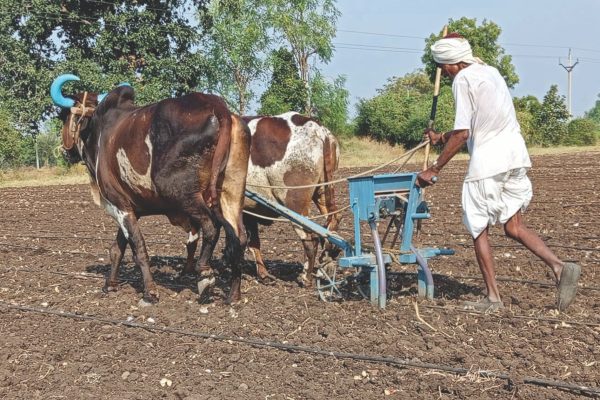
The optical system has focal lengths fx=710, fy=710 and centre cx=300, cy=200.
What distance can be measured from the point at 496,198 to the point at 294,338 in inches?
81.4

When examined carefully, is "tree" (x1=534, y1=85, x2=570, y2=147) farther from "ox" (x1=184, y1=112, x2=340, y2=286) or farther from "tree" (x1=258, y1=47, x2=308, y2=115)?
"ox" (x1=184, y1=112, x2=340, y2=286)

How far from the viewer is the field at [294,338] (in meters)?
4.79

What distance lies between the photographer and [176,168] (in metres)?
6.86

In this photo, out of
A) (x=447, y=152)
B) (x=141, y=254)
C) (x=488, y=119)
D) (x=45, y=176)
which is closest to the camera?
(x=488, y=119)

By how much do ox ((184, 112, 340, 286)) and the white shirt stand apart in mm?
2654

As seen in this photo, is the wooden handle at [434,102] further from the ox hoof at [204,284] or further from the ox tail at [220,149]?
the ox hoof at [204,284]

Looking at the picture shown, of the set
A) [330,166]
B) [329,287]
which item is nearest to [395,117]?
[330,166]

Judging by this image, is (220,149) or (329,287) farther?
(329,287)

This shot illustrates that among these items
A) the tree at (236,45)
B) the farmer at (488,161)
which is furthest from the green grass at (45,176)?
the farmer at (488,161)

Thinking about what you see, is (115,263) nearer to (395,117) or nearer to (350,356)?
(350,356)

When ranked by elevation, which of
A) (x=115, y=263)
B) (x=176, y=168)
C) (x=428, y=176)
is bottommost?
(x=115, y=263)

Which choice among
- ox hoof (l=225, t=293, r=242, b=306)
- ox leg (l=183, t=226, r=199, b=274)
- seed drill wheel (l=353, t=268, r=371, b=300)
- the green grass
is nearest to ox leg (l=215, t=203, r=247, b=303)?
ox hoof (l=225, t=293, r=242, b=306)

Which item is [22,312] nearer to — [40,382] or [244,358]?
[40,382]

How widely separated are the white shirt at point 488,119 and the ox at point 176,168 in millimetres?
2287
